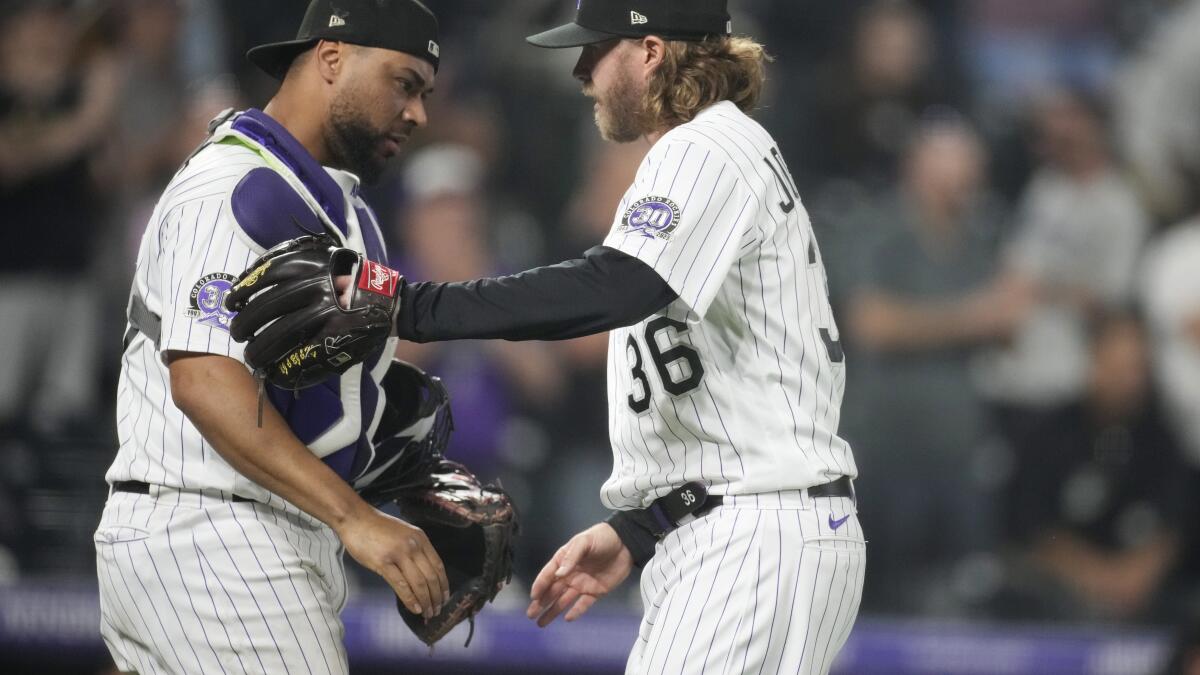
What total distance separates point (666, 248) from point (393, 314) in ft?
1.50

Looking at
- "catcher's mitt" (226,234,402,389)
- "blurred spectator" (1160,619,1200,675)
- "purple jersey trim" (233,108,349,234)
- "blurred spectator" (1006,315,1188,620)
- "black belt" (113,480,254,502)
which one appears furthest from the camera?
"blurred spectator" (1006,315,1188,620)

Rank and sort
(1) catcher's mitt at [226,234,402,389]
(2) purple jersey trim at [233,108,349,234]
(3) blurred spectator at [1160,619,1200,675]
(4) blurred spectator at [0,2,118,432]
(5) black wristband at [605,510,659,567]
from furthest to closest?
(4) blurred spectator at [0,2,118,432]
(3) blurred spectator at [1160,619,1200,675]
(5) black wristband at [605,510,659,567]
(2) purple jersey trim at [233,108,349,234]
(1) catcher's mitt at [226,234,402,389]

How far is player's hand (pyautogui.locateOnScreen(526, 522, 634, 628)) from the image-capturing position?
2.68 meters

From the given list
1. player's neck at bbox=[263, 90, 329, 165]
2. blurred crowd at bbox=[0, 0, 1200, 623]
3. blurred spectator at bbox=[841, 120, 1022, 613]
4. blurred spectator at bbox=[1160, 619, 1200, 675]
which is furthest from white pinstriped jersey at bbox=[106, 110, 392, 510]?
blurred spectator at bbox=[1160, 619, 1200, 675]

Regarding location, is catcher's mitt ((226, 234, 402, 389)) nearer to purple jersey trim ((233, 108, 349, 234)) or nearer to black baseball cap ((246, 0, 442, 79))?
purple jersey trim ((233, 108, 349, 234))

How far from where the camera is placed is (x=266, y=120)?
2.55m

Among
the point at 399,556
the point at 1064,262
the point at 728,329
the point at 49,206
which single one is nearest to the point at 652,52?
the point at 728,329

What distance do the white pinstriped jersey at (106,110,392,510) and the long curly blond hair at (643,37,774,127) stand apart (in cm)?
64

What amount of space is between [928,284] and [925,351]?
0.88ft

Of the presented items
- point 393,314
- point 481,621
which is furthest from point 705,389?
point 481,621

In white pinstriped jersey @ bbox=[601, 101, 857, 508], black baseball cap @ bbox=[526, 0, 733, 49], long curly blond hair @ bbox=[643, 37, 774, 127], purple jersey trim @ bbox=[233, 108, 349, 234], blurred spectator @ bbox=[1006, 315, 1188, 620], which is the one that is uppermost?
black baseball cap @ bbox=[526, 0, 733, 49]

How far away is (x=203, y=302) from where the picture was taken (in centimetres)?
229

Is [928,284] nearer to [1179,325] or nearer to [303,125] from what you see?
[1179,325]

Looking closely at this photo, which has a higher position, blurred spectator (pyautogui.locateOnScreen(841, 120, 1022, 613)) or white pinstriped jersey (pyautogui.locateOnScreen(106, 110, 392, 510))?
white pinstriped jersey (pyautogui.locateOnScreen(106, 110, 392, 510))
